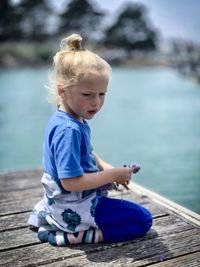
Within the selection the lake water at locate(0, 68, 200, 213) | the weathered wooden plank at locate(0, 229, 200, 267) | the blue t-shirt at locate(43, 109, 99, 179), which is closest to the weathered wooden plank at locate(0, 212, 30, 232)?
the weathered wooden plank at locate(0, 229, 200, 267)

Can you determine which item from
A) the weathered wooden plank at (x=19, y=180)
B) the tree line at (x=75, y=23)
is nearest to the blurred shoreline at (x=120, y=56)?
the tree line at (x=75, y=23)

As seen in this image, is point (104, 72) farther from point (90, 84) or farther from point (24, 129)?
point (24, 129)

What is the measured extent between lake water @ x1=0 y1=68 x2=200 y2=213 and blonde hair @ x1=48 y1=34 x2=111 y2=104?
2.81 m

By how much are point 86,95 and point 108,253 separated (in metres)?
0.79

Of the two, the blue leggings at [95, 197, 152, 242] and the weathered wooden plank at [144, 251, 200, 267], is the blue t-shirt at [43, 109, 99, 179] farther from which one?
the weathered wooden plank at [144, 251, 200, 267]

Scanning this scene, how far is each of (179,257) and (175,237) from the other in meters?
0.22

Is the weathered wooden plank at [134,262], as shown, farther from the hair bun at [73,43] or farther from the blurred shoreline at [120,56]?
the blurred shoreline at [120,56]

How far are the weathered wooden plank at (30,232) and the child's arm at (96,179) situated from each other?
43 centimetres

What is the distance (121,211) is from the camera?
234 cm

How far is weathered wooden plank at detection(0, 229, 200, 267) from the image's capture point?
2111mm

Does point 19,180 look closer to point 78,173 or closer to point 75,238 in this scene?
point 75,238

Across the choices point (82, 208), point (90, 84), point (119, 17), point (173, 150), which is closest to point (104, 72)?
point (90, 84)

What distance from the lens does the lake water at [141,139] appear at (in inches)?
235

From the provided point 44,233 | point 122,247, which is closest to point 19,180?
point 44,233
